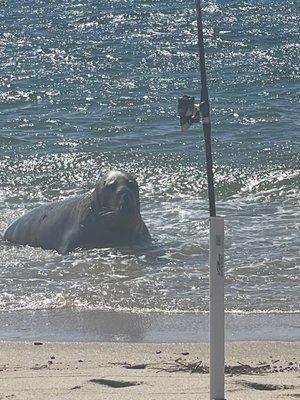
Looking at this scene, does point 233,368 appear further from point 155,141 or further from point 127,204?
point 155,141

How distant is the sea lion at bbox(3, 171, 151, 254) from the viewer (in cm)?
1297

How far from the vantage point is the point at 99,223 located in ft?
43.2

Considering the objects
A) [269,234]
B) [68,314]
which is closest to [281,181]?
[269,234]

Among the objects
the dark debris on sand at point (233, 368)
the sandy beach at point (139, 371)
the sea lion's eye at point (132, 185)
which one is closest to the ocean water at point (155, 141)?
the sea lion's eye at point (132, 185)

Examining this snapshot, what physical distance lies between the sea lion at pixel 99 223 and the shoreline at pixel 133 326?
9.98 feet

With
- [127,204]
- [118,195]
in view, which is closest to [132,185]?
[118,195]

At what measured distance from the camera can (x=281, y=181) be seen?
1644 centimetres

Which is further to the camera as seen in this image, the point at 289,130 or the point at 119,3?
the point at 119,3

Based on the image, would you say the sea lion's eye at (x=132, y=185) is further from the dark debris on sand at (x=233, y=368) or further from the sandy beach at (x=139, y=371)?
the dark debris on sand at (x=233, y=368)

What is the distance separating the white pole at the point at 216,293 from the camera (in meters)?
5.86

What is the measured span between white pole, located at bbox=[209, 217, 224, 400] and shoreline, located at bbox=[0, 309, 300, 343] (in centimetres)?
261

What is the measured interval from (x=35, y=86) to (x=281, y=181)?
9516 mm

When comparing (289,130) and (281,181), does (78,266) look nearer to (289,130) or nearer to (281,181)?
(281,181)

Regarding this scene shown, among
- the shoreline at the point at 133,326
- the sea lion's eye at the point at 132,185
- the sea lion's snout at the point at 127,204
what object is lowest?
the shoreline at the point at 133,326
